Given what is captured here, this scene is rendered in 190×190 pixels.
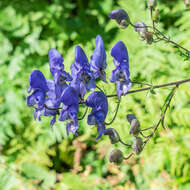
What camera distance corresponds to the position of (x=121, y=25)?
53.1 inches

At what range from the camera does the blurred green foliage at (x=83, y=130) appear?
7.93 feet

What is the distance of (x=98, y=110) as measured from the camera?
117 cm

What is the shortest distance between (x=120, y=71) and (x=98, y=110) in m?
0.18

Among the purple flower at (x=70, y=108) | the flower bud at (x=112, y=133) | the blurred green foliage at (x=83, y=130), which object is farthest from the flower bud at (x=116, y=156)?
the blurred green foliage at (x=83, y=130)

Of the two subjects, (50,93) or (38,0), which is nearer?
(50,93)

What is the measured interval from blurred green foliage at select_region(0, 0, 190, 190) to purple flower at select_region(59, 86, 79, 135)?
3.02 ft

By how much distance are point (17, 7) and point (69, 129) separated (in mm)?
2595

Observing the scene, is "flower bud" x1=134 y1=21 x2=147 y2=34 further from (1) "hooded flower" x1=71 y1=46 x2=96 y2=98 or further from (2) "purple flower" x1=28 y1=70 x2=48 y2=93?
(2) "purple flower" x1=28 y1=70 x2=48 y2=93

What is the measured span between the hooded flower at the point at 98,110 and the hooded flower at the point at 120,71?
0.30ft

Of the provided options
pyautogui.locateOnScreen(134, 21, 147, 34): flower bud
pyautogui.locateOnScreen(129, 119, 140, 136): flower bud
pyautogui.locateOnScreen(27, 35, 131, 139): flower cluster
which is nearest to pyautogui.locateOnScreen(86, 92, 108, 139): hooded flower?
pyautogui.locateOnScreen(27, 35, 131, 139): flower cluster

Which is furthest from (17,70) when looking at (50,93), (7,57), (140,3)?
(50,93)

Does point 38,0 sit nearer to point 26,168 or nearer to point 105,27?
point 105,27

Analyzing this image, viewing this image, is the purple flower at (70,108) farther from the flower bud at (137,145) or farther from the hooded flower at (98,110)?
the flower bud at (137,145)

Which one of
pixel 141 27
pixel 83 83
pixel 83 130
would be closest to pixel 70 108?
pixel 83 83
